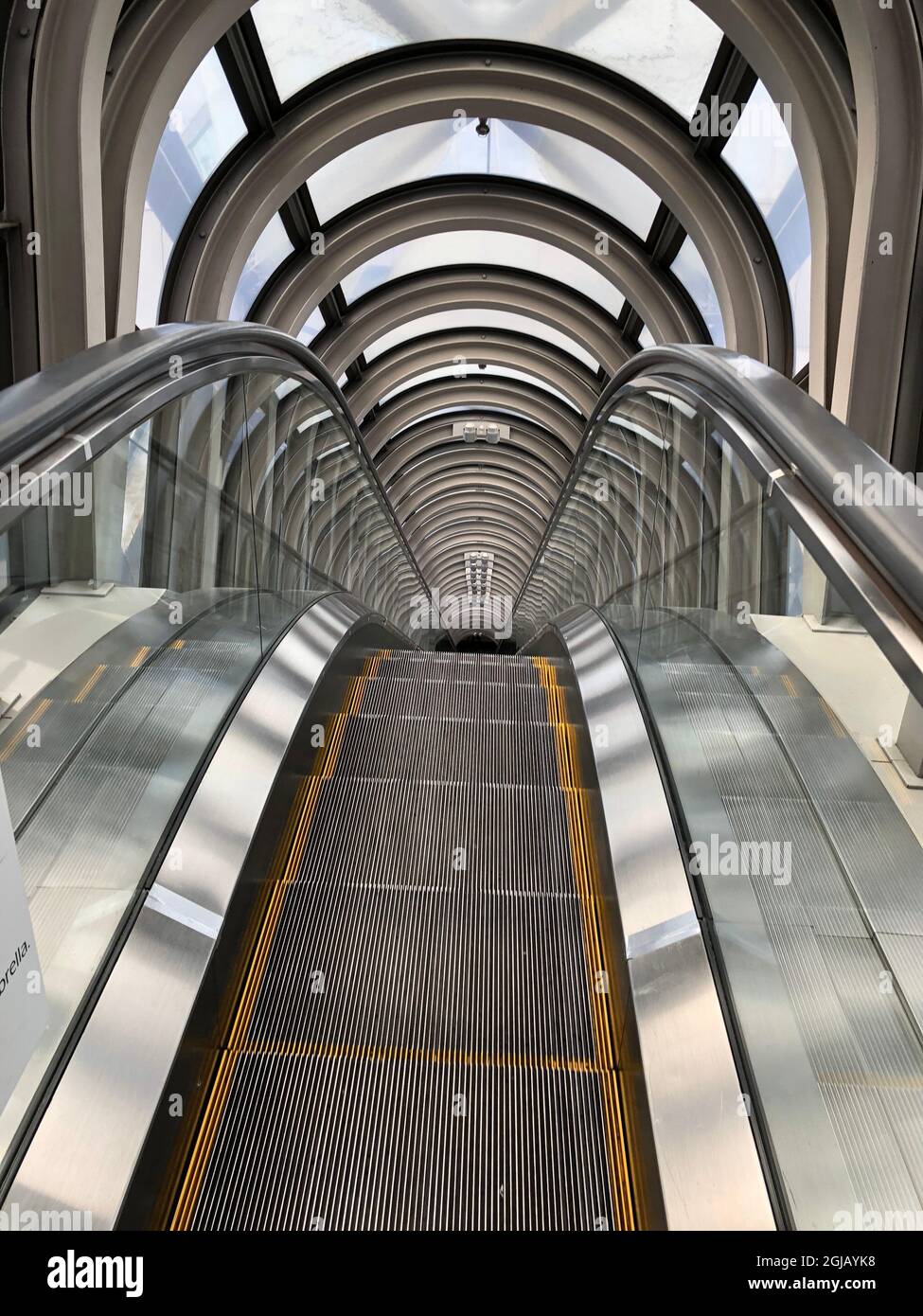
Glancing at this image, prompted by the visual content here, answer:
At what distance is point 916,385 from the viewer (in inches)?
286

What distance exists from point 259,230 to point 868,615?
A: 12.2 m

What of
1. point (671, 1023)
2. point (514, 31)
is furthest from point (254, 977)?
point (514, 31)

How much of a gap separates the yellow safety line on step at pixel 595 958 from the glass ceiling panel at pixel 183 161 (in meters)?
8.43

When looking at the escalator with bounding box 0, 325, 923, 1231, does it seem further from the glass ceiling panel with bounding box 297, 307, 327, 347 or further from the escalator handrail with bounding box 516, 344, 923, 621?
the glass ceiling panel with bounding box 297, 307, 327, 347

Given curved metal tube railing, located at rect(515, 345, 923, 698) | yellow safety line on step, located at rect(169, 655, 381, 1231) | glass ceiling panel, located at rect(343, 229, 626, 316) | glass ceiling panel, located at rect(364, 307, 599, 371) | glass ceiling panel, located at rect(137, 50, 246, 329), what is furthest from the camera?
glass ceiling panel, located at rect(364, 307, 599, 371)

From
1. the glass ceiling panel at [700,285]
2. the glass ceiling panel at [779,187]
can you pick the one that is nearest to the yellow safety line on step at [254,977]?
the glass ceiling panel at [779,187]

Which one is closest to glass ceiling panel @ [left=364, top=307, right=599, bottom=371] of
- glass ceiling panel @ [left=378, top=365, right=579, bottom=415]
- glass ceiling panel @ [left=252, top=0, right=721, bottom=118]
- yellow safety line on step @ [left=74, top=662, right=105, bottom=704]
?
glass ceiling panel @ [left=378, top=365, right=579, bottom=415]

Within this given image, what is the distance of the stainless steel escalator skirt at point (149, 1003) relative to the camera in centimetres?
198

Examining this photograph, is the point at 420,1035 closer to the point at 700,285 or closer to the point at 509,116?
the point at 509,116

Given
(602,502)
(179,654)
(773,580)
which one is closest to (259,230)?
(602,502)

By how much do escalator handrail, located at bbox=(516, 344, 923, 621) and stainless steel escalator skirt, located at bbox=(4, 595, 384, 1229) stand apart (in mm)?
1795

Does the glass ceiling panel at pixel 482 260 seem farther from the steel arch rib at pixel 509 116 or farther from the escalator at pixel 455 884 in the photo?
the escalator at pixel 455 884

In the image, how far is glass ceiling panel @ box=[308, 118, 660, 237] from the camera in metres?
14.6

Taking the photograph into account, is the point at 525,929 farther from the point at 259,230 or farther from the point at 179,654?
the point at 259,230
